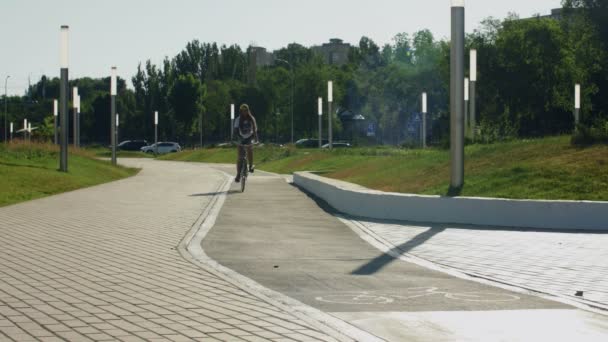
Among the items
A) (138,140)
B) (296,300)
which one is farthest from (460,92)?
(138,140)

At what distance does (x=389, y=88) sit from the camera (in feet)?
322

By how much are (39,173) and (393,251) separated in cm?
1565

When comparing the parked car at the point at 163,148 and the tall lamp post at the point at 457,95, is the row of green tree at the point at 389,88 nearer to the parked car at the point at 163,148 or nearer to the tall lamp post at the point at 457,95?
the parked car at the point at 163,148

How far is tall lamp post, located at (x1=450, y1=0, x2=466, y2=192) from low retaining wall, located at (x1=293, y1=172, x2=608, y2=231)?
0.96 meters

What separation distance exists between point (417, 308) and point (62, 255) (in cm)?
461

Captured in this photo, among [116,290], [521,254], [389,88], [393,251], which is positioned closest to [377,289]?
[116,290]

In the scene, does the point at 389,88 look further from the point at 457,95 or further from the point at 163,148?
the point at 457,95

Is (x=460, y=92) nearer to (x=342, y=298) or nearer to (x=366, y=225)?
(x=366, y=225)

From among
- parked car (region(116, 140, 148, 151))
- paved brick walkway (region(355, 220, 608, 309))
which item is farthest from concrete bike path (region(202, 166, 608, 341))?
parked car (region(116, 140, 148, 151))

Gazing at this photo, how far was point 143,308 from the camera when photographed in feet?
22.2

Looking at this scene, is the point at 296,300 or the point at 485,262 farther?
the point at 485,262

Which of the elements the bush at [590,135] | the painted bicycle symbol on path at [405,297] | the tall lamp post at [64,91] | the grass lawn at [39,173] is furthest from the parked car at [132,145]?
the painted bicycle symbol on path at [405,297]

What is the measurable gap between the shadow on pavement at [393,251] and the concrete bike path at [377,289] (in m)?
0.01

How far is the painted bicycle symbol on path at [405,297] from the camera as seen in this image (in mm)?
7314
